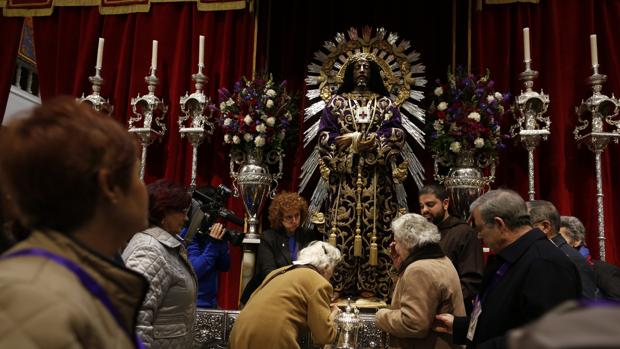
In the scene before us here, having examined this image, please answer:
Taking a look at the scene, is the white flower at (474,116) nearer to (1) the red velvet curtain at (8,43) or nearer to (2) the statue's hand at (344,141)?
(2) the statue's hand at (344,141)

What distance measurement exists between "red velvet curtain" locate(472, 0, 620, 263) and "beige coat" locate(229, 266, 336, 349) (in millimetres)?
3191

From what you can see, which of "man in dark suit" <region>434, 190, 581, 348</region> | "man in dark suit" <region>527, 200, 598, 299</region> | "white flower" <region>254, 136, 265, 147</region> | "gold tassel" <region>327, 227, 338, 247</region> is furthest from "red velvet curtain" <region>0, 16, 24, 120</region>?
"man in dark suit" <region>434, 190, 581, 348</region>

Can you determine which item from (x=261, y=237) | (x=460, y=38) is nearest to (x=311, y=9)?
(x=460, y=38)

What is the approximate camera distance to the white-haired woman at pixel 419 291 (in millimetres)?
2893

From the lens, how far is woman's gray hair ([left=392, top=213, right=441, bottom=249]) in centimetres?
308

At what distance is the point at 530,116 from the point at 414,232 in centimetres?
251

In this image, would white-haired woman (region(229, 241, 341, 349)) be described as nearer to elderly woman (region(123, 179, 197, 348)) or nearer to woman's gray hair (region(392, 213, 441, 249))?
elderly woman (region(123, 179, 197, 348))

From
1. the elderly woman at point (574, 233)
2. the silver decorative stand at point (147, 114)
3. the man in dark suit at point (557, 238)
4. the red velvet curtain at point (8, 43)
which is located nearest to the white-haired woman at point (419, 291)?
the man in dark suit at point (557, 238)

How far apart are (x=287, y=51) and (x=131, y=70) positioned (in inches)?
67.5

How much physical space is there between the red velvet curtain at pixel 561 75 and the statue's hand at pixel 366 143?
1.39 m

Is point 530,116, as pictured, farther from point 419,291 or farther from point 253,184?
point 419,291

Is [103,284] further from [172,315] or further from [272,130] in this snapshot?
[272,130]

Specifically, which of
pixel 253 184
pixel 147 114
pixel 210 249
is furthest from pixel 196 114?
pixel 210 249

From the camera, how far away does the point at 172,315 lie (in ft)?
7.84
